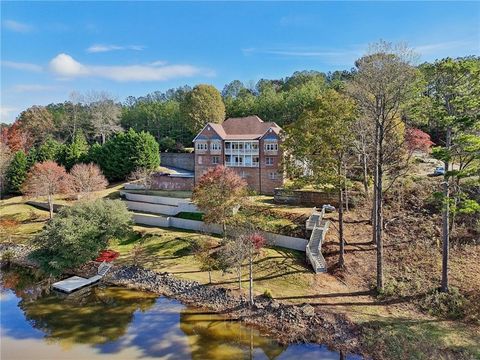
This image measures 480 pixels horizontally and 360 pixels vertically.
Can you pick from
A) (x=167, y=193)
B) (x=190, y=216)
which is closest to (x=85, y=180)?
(x=167, y=193)

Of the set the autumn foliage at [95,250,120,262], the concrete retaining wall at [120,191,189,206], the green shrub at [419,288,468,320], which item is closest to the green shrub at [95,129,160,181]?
the concrete retaining wall at [120,191,189,206]

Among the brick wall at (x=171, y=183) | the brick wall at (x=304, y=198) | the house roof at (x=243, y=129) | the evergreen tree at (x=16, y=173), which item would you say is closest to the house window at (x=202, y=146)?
the house roof at (x=243, y=129)

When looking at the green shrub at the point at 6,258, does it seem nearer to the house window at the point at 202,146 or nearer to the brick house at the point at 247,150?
the brick house at the point at 247,150

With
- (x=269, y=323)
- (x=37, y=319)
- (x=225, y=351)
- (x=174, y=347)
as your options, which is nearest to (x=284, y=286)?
(x=269, y=323)

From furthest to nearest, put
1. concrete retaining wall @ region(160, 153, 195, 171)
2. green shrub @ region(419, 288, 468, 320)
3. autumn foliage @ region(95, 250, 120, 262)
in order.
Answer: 1. concrete retaining wall @ region(160, 153, 195, 171)
2. autumn foliage @ region(95, 250, 120, 262)
3. green shrub @ region(419, 288, 468, 320)

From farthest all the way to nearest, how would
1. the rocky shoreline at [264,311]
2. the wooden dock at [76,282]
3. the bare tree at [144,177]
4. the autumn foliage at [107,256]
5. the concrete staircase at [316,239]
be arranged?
the bare tree at [144,177]
the autumn foliage at [107,256]
the wooden dock at [76,282]
the concrete staircase at [316,239]
the rocky shoreline at [264,311]

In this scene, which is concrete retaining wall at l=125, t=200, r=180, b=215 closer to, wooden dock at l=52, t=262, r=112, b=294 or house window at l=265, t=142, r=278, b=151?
wooden dock at l=52, t=262, r=112, b=294

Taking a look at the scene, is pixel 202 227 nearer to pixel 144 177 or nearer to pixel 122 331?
pixel 122 331
